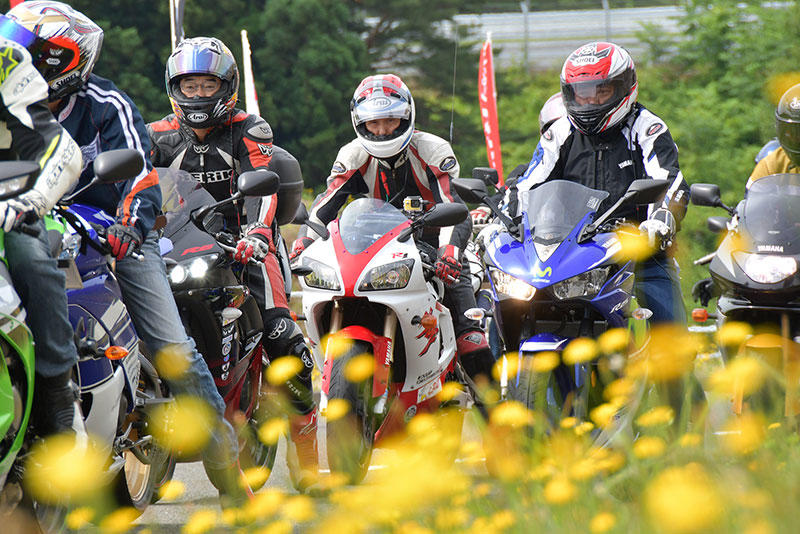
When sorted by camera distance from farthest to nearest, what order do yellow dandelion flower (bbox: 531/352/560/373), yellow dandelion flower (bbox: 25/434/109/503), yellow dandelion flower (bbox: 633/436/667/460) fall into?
yellow dandelion flower (bbox: 531/352/560/373), yellow dandelion flower (bbox: 25/434/109/503), yellow dandelion flower (bbox: 633/436/667/460)

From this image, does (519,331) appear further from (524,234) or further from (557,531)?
(557,531)

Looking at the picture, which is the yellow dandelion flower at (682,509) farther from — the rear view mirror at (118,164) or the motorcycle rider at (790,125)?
the motorcycle rider at (790,125)

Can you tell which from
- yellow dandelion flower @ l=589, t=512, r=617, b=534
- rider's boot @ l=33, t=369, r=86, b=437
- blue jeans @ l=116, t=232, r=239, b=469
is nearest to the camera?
yellow dandelion flower @ l=589, t=512, r=617, b=534

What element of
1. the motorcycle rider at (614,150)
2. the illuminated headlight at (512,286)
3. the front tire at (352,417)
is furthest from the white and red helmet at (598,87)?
the front tire at (352,417)

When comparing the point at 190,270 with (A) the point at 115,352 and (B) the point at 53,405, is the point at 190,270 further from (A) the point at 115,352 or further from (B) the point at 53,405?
(B) the point at 53,405

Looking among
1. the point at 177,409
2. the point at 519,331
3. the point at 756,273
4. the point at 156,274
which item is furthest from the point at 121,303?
the point at 756,273

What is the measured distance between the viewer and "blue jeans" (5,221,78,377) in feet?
14.2

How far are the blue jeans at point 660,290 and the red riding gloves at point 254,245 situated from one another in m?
1.92

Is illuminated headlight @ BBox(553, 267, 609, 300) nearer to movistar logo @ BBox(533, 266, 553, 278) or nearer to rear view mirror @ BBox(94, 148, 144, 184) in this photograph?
movistar logo @ BBox(533, 266, 553, 278)

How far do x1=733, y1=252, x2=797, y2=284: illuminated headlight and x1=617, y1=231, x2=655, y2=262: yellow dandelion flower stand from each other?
2.75 feet

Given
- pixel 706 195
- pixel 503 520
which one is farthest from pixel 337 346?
pixel 503 520

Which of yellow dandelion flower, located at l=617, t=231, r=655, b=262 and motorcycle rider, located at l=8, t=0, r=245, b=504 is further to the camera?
yellow dandelion flower, located at l=617, t=231, r=655, b=262

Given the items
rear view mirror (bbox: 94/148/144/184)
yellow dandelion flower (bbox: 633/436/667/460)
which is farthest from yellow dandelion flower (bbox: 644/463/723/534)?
rear view mirror (bbox: 94/148/144/184)

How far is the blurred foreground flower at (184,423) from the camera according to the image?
223 inches
